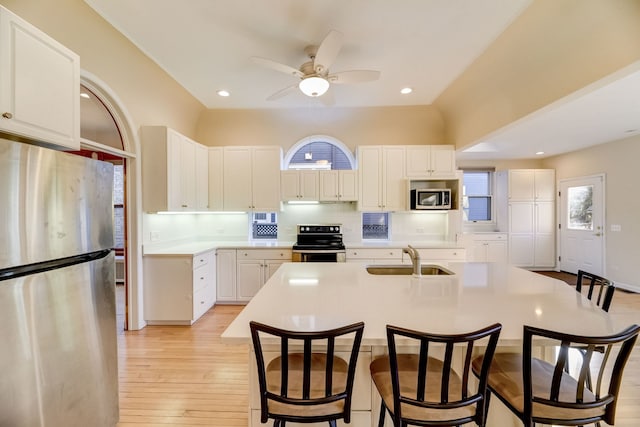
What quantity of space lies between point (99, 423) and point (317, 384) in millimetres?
1422

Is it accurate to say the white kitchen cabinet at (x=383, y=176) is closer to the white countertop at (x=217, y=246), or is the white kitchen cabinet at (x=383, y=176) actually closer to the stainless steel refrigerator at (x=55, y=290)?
the white countertop at (x=217, y=246)

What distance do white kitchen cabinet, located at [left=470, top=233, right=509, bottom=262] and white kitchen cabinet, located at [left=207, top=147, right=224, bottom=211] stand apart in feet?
17.9

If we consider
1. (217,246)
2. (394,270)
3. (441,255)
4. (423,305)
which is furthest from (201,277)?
(441,255)

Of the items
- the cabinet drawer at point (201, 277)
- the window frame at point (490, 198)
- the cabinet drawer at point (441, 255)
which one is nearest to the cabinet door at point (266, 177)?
the cabinet drawer at point (201, 277)

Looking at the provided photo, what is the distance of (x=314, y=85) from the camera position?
2.62 m

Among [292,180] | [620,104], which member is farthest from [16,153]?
[620,104]

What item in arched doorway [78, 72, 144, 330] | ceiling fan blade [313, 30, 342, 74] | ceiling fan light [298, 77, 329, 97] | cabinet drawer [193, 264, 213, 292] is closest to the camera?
ceiling fan blade [313, 30, 342, 74]

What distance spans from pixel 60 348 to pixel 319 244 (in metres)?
3.07

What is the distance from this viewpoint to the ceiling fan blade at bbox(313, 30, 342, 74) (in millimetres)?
2111

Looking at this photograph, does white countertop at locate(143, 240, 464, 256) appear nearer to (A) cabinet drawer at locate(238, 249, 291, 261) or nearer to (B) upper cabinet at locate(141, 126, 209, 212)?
(A) cabinet drawer at locate(238, 249, 291, 261)

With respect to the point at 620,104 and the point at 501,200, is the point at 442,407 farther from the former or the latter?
the point at 501,200

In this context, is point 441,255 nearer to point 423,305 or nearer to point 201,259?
point 423,305

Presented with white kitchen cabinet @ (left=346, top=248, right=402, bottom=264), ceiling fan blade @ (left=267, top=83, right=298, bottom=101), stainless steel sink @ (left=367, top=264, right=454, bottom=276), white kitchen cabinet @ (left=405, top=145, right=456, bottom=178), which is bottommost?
white kitchen cabinet @ (left=346, top=248, right=402, bottom=264)

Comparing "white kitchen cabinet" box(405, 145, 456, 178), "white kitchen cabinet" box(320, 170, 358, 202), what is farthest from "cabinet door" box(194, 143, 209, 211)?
"white kitchen cabinet" box(405, 145, 456, 178)
